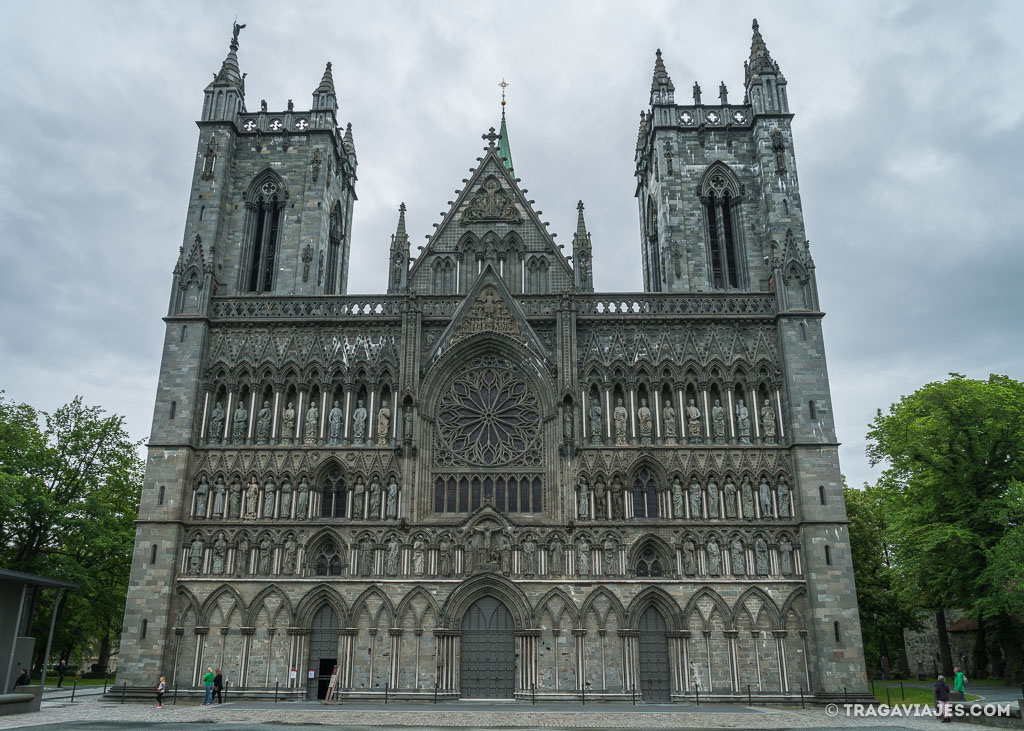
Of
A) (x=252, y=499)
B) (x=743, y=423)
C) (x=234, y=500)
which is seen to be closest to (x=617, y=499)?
(x=743, y=423)

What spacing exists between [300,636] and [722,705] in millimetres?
14935

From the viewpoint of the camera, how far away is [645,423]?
3164cm

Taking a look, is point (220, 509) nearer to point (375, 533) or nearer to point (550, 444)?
point (375, 533)

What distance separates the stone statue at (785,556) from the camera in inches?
1168

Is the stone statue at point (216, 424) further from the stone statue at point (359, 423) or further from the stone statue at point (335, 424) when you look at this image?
the stone statue at point (359, 423)

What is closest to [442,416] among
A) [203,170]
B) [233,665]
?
[233,665]

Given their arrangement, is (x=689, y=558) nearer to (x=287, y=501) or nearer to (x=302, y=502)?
(x=302, y=502)

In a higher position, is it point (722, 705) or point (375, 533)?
point (375, 533)

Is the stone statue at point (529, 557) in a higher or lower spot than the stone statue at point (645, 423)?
lower

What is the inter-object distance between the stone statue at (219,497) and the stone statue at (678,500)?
17.1 meters

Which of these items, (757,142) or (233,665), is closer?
(233,665)

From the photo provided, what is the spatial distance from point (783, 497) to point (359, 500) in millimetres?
16008

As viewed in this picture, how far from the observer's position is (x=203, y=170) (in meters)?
37.1

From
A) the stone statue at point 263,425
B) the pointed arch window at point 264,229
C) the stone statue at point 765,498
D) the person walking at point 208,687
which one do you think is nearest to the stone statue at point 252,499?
the stone statue at point 263,425
